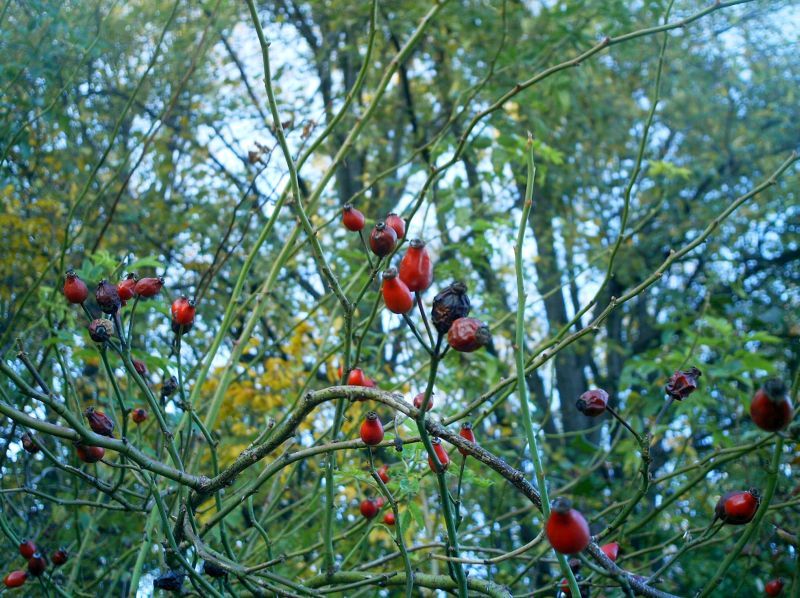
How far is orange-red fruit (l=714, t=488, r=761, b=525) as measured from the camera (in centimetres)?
99

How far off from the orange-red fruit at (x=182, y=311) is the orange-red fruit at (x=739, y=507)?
0.78 m

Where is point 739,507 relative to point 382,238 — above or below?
below

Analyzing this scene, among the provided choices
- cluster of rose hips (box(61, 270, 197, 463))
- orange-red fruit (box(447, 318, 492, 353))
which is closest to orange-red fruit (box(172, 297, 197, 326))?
cluster of rose hips (box(61, 270, 197, 463))

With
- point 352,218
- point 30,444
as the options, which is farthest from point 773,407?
point 30,444

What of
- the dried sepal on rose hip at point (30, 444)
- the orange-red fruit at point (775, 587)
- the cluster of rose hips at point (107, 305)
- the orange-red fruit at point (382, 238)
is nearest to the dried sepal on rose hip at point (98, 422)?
the cluster of rose hips at point (107, 305)

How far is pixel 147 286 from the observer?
1.13 meters

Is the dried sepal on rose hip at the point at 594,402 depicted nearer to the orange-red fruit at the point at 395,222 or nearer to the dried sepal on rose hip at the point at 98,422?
the orange-red fruit at the point at 395,222

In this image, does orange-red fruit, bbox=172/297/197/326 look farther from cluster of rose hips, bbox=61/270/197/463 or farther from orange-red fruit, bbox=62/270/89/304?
orange-red fruit, bbox=62/270/89/304

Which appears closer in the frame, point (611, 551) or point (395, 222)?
point (395, 222)

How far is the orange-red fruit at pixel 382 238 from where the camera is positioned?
986 mm

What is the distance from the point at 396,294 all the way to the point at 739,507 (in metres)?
0.55

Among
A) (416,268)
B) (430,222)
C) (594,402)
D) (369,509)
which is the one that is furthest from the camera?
(430,222)

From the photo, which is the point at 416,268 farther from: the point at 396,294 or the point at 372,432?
the point at 372,432

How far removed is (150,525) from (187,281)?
2.68 m
